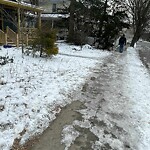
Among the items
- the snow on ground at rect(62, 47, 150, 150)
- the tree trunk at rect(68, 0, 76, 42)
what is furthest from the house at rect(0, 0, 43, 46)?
the snow on ground at rect(62, 47, 150, 150)

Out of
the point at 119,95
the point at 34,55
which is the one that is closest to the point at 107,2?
the point at 34,55

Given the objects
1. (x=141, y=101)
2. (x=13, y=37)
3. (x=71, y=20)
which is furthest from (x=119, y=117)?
(x=71, y=20)

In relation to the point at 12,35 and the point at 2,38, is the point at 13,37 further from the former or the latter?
the point at 2,38

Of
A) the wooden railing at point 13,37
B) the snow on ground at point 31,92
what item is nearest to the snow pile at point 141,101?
the snow on ground at point 31,92

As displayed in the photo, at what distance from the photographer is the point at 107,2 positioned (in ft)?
76.9

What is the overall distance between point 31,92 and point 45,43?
559 centimetres

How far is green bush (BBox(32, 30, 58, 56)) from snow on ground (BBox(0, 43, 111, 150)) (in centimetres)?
106

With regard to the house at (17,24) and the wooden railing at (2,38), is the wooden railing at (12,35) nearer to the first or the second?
the house at (17,24)

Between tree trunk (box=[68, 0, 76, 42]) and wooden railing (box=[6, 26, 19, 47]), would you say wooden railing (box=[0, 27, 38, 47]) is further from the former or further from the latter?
tree trunk (box=[68, 0, 76, 42])

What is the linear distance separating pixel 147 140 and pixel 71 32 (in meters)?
18.6

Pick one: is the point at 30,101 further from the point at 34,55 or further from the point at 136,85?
the point at 34,55

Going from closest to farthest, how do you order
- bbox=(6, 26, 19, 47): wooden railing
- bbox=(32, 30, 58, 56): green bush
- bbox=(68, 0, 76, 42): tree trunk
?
bbox=(32, 30, 58, 56): green bush < bbox=(6, 26, 19, 47): wooden railing < bbox=(68, 0, 76, 42): tree trunk

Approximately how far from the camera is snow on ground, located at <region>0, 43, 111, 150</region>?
4.81 m

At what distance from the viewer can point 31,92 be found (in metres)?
6.75
